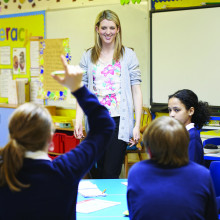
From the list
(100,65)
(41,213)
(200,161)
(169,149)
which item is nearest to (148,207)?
(169,149)

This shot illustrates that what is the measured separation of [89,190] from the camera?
2068 mm

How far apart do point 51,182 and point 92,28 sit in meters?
3.88

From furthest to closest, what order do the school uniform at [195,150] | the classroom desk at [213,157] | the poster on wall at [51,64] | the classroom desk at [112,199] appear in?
the poster on wall at [51,64], the classroom desk at [213,157], the school uniform at [195,150], the classroom desk at [112,199]

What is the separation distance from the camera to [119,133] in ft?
8.50

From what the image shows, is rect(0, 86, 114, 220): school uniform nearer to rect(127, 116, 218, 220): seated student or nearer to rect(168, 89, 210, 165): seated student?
rect(127, 116, 218, 220): seated student

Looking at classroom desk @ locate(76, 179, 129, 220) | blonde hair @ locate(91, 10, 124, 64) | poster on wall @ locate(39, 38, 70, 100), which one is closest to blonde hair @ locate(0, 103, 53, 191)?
classroom desk @ locate(76, 179, 129, 220)

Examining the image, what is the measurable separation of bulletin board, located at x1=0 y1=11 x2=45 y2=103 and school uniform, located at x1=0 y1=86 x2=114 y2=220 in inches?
171

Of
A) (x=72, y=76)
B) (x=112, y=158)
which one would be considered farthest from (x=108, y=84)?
(x=72, y=76)

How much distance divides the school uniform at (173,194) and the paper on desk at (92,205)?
0.46 metres

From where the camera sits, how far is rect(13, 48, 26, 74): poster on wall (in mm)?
5586

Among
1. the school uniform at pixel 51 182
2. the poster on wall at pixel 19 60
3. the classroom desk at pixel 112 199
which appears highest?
the poster on wall at pixel 19 60

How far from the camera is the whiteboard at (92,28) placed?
443cm

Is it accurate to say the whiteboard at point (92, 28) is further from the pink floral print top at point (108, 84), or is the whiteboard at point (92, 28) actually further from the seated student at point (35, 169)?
the seated student at point (35, 169)

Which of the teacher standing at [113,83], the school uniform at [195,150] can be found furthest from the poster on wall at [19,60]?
the school uniform at [195,150]
